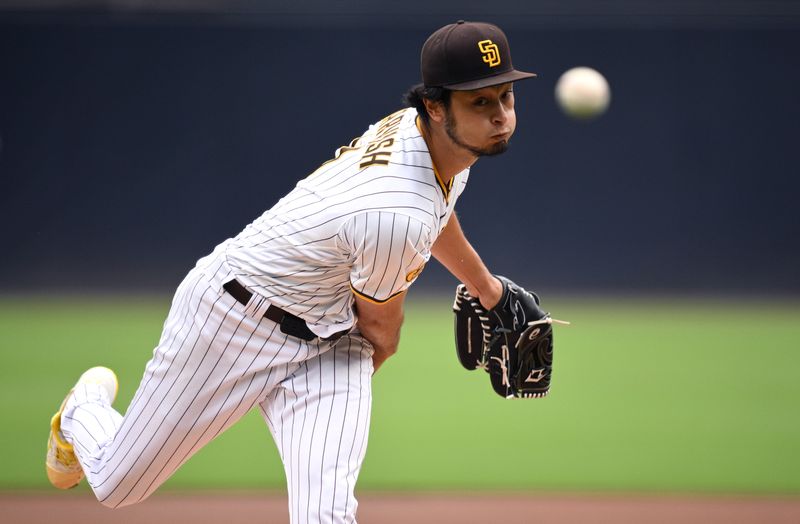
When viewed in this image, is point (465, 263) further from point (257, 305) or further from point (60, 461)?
point (60, 461)

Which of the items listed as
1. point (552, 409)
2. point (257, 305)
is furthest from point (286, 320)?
point (552, 409)

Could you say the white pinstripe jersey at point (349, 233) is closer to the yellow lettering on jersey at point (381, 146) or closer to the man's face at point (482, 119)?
the yellow lettering on jersey at point (381, 146)

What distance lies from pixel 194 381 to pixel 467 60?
1.22m

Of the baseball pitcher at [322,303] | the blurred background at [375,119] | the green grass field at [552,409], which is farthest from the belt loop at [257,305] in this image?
the blurred background at [375,119]

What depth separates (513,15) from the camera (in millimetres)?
11625

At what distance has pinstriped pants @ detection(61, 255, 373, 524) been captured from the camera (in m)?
2.81

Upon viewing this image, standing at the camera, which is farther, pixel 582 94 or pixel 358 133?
pixel 358 133

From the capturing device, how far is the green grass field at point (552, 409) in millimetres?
4938

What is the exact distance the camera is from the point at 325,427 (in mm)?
2771

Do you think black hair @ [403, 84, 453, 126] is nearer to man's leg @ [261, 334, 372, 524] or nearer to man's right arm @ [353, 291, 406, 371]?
man's right arm @ [353, 291, 406, 371]

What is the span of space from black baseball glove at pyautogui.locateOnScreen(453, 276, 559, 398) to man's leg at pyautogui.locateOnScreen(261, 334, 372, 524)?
2.08 ft

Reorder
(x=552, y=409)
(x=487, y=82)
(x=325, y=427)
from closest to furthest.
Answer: (x=487, y=82)
(x=325, y=427)
(x=552, y=409)

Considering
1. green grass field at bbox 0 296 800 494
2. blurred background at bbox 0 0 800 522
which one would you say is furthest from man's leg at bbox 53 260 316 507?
blurred background at bbox 0 0 800 522

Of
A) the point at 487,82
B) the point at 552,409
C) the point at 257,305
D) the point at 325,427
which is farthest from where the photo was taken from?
the point at 552,409
